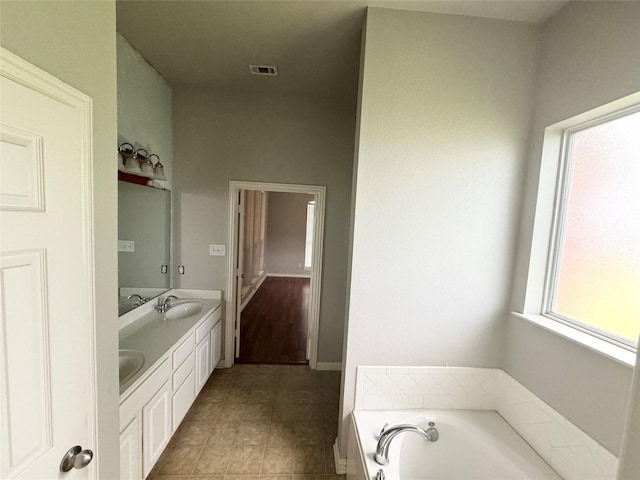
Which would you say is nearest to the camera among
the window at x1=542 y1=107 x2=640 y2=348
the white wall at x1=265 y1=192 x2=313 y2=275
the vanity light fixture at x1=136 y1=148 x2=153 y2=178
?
the window at x1=542 y1=107 x2=640 y2=348

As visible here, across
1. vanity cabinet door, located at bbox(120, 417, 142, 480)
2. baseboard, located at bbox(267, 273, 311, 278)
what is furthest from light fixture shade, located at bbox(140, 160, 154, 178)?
baseboard, located at bbox(267, 273, 311, 278)

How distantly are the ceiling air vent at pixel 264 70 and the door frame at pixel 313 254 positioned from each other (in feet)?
3.25

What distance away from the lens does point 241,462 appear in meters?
1.91

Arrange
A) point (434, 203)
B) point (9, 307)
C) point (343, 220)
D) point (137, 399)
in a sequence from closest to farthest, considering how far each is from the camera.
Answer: point (9, 307), point (137, 399), point (434, 203), point (343, 220)

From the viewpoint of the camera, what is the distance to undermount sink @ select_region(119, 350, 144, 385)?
1.69 meters

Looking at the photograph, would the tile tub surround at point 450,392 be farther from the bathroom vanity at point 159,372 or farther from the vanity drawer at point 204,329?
the vanity drawer at point 204,329

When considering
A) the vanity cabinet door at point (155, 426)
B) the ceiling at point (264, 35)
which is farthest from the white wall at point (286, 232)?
Result: the vanity cabinet door at point (155, 426)

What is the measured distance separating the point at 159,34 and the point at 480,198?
2470 millimetres

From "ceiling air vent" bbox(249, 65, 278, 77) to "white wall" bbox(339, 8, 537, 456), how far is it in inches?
40.2

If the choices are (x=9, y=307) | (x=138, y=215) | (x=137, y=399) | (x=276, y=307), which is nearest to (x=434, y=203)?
(x=9, y=307)

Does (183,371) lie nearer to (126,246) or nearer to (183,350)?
(183,350)

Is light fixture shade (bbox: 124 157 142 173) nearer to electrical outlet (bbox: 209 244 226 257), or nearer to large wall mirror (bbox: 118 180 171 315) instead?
large wall mirror (bbox: 118 180 171 315)

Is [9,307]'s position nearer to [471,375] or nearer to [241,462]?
[241,462]

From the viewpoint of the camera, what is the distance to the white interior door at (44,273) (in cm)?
67
